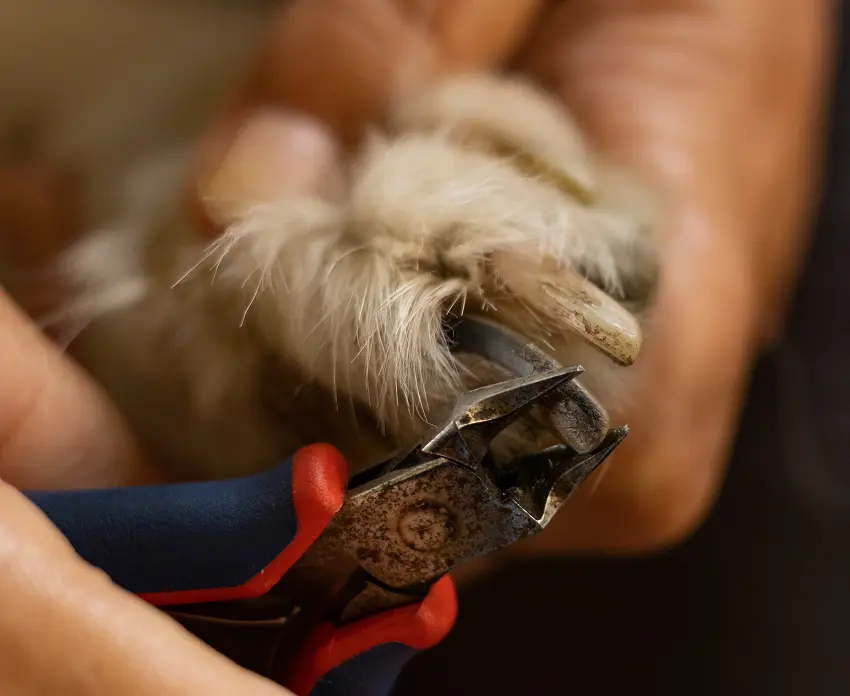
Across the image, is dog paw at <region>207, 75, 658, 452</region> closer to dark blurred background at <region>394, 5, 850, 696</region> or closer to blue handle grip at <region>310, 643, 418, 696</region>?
blue handle grip at <region>310, 643, 418, 696</region>

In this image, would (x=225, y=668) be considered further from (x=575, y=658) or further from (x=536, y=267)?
(x=575, y=658)

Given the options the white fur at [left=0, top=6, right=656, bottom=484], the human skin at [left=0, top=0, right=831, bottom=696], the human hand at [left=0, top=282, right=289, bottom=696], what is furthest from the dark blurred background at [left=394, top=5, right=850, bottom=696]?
the human hand at [left=0, top=282, right=289, bottom=696]

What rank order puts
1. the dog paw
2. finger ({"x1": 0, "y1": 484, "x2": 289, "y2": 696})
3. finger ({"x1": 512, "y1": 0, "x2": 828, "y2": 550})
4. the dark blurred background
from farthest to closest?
the dark blurred background, finger ({"x1": 512, "y1": 0, "x2": 828, "y2": 550}), the dog paw, finger ({"x1": 0, "y1": 484, "x2": 289, "y2": 696})

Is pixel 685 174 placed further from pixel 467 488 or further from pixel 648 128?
pixel 467 488

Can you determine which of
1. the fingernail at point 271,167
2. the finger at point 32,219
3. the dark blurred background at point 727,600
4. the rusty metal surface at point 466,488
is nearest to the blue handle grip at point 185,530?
the rusty metal surface at point 466,488

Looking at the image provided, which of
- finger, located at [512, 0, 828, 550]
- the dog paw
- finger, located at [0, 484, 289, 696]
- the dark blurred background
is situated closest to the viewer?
finger, located at [0, 484, 289, 696]

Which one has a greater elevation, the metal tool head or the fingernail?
the fingernail

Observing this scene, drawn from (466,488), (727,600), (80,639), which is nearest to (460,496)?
(466,488)
